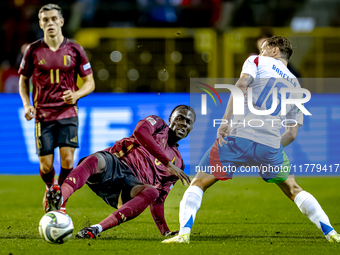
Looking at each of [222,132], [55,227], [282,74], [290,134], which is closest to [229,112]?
[222,132]

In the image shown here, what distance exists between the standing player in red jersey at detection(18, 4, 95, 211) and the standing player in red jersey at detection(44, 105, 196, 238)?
101 centimetres

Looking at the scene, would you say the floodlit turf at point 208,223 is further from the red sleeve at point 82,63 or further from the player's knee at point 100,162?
the red sleeve at point 82,63

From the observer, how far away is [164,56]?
10.3 meters

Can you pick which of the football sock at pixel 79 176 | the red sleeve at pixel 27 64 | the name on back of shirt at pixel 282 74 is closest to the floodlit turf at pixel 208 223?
the football sock at pixel 79 176

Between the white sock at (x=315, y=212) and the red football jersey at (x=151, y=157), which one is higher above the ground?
the red football jersey at (x=151, y=157)

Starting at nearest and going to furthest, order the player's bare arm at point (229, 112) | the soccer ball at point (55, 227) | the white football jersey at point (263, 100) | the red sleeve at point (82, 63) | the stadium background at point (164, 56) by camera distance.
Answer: the soccer ball at point (55, 227) < the player's bare arm at point (229, 112) < the white football jersey at point (263, 100) < the red sleeve at point (82, 63) < the stadium background at point (164, 56)

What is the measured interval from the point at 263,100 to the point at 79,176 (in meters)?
1.59

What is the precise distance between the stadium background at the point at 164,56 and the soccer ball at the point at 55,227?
4.74 metres

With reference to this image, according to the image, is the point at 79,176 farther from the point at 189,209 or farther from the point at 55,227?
the point at 189,209

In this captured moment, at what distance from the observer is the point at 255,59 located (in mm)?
4164

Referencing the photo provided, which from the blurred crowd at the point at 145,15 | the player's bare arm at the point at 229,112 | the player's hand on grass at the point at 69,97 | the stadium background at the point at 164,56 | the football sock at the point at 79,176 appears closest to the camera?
the football sock at the point at 79,176

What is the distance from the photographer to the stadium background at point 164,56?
28.0 feet

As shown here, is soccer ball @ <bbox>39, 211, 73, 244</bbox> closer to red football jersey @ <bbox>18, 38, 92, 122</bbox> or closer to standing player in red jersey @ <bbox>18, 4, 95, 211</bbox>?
standing player in red jersey @ <bbox>18, 4, 95, 211</bbox>

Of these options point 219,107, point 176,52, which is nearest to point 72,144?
point 219,107
